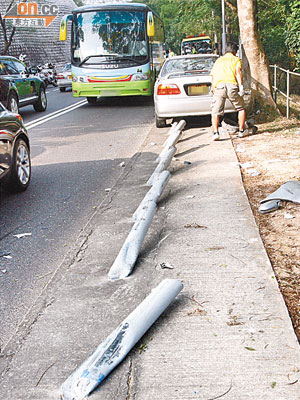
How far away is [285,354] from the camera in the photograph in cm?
306

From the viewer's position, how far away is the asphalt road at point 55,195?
4590mm

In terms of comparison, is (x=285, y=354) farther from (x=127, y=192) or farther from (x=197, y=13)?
(x=197, y=13)

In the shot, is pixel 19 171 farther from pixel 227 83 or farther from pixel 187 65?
pixel 187 65

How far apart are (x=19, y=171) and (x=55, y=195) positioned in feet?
1.99

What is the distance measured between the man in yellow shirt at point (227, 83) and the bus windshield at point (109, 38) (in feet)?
26.6

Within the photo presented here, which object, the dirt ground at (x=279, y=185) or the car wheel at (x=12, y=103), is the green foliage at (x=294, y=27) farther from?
the car wheel at (x=12, y=103)

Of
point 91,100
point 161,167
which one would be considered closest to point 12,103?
point 91,100

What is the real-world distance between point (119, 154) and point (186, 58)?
408cm

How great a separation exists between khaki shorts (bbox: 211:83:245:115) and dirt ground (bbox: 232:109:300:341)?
62 cm

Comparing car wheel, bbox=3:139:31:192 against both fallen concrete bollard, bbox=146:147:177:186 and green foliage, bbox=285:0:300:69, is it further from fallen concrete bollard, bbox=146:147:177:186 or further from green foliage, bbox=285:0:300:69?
green foliage, bbox=285:0:300:69

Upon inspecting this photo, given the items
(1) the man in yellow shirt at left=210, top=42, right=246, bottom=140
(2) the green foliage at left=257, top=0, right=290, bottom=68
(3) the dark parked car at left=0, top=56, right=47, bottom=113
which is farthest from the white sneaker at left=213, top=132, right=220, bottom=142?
(2) the green foliage at left=257, top=0, right=290, bottom=68

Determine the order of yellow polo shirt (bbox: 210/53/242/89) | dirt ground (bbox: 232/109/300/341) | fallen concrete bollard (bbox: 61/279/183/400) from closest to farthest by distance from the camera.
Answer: fallen concrete bollard (bbox: 61/279/183/400) → dirt ground (bbox: 232/109/300/341) → yellow polo shirt (bbox: 210/53/242/89)

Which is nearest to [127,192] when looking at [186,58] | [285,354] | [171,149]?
[171,149]

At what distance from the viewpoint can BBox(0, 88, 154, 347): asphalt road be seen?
4.59 meters
